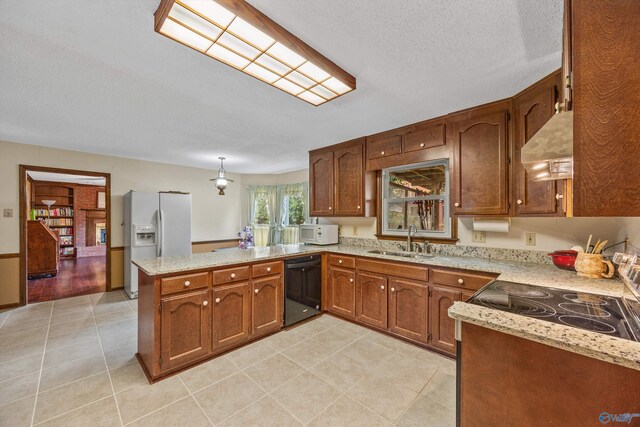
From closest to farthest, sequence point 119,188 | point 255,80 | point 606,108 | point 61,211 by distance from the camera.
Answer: point 606,108, point 255,80, point 119,188, point 61,211

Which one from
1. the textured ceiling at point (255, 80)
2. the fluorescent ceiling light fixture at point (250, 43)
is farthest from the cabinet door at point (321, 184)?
the fluorescent ceiling light fixture at point (250, 43)

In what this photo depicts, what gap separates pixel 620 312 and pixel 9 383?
382 centimetres

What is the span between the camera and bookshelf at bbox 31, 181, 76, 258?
736 cm

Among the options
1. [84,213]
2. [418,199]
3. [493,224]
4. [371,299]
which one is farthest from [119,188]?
[493,224]

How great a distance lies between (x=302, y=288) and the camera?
3020 mm

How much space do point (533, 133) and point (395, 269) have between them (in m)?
1.61

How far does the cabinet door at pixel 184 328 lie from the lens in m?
2.01

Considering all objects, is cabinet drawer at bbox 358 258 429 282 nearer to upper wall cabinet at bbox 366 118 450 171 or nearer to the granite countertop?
the granite countertop

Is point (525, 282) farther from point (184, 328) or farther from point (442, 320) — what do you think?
point (184, 328)

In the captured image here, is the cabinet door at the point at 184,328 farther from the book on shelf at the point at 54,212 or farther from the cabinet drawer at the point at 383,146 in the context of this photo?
the book on shelf at the point at 54,212

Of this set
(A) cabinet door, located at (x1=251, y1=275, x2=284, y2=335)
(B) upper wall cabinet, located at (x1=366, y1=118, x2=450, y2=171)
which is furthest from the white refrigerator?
(B) upper wall cabinet, located at (x1=366, y1=118, x2=450, y2=171)

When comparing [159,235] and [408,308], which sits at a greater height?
[159,235]

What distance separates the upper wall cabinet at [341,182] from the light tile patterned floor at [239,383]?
4.95ft

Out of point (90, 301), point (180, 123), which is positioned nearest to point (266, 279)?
point (180, 123)
